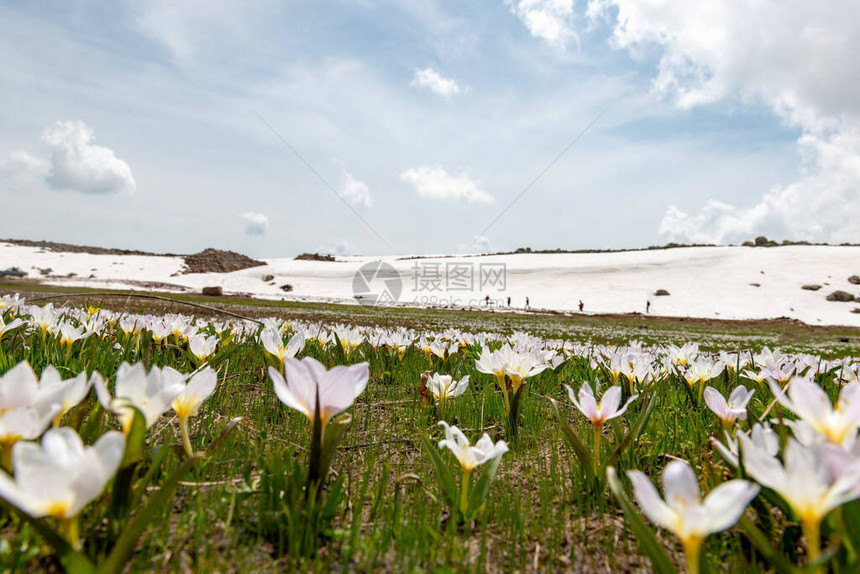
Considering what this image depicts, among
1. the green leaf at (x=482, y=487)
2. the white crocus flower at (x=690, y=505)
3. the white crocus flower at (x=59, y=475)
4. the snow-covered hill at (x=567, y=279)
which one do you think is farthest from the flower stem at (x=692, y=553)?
the snow-covered hill at (x=567, y=279)

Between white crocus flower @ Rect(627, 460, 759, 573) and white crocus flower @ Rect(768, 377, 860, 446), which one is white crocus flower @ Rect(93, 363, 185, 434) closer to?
white crocus flower @ Rect(627, 460, 759, 573)

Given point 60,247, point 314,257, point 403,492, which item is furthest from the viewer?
point 314,257

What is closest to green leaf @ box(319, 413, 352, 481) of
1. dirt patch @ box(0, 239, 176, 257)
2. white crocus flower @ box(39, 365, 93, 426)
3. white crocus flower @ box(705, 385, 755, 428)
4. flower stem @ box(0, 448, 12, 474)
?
white crocus flower @ box(39, 365, 93, 426)

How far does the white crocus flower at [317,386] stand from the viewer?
3.72 feet

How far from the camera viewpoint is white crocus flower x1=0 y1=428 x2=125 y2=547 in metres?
0.78

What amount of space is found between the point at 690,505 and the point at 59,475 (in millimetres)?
1193

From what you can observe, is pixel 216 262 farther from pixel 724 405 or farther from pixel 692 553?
pixel 692 553

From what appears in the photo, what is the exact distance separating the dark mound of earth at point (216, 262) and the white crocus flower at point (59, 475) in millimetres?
58145

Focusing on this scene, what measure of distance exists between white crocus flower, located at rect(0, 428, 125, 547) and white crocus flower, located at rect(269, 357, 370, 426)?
0.37 meters

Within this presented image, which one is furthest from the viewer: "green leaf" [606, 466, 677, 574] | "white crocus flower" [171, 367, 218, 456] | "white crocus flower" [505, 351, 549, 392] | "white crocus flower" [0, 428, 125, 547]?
"white crocus flower" [505, 351, 549, 392]

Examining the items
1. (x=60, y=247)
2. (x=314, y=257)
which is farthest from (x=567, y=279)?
(x=60, y=247)

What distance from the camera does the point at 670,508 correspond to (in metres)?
0.92

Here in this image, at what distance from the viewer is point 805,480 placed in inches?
34.1

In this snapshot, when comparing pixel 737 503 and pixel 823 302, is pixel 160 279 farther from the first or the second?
pixel 823 302
